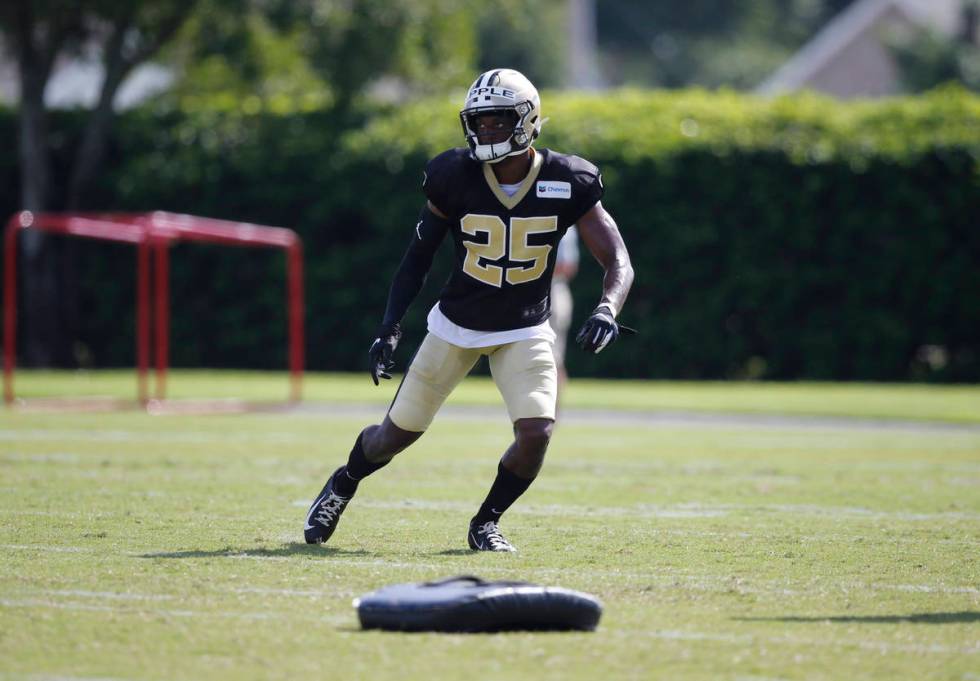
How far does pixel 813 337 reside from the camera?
21641mm

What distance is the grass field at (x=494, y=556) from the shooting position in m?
4.58

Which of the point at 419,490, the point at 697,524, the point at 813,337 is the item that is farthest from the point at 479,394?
the point at 697,524

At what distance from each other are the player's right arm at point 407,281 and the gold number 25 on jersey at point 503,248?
165 millimetres

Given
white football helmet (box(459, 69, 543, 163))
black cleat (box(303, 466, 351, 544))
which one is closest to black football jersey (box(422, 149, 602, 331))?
white football helmet (box(459, 69, 543, 163))

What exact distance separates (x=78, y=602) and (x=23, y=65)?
1912 cm

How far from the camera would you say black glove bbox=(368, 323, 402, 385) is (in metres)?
6.79

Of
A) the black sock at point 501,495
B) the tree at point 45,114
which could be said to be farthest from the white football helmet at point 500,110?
the tree at point 45,114

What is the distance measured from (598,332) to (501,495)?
87cm

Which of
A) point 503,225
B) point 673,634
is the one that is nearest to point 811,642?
point 673,634

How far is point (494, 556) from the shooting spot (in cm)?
654

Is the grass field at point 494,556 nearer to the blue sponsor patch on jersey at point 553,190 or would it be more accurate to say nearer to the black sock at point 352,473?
the black sock at point 352,473

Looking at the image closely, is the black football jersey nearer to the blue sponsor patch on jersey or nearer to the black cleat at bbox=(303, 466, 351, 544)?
the blue sponsor patch on jersey

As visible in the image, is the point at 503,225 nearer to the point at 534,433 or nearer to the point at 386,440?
the point at 534,433

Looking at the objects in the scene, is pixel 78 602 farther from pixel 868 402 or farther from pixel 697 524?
pixel 868 402
